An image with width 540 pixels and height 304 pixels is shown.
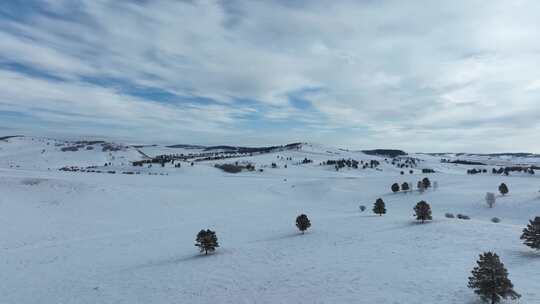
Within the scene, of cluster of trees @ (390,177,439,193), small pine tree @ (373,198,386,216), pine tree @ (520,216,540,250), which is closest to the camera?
pine tree @ (520,216,540,250)

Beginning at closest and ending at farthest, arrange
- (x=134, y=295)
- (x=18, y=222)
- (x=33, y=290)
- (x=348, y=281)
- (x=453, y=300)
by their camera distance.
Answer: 1. (x=453, y=300)
2. (x=348, y=281)
3. (x=134, y=295)
4. (x=33, y=290)
5. (x=18, y=222)

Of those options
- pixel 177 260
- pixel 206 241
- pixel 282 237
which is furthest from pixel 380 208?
pixel 177 260

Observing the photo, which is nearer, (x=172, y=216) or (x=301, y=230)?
(x=301, y=230)

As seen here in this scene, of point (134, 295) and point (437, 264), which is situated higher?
point (437, 264)

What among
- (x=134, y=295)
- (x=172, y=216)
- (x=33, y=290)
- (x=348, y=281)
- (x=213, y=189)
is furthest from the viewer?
(x=213, y=189)

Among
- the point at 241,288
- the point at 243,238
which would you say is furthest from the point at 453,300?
the point at 243,238

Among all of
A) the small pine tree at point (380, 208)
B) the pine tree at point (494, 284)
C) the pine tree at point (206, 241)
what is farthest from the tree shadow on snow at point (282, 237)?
the pine tree at point (494, 284)

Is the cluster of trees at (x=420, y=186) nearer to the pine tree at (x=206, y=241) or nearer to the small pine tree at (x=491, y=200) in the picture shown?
the small pine tree at (x=491, y=200)

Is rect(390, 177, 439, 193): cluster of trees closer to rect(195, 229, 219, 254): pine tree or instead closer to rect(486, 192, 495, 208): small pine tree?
rect(486, 192, 495, 208): small pine tree

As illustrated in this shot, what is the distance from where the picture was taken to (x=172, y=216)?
73.6m

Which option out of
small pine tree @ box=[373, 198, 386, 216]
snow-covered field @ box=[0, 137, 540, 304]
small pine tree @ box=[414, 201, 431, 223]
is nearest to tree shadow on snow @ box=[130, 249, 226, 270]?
snow-covered field @ box=[0, 137, 540, 304]

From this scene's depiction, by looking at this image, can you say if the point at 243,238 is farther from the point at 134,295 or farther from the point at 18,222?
the point at 18,222

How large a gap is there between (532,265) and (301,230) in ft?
81.8

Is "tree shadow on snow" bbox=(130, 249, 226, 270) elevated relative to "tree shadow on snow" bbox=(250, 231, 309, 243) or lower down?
lower down
